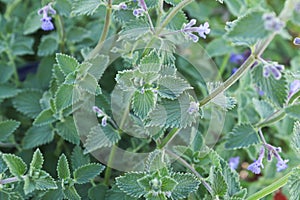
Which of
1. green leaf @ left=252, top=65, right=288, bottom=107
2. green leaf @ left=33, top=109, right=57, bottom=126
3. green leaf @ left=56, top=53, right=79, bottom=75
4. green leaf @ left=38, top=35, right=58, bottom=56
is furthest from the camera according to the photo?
green leaf @ left=38, top=35, right=58, bottom=56

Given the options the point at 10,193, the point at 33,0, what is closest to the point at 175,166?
the point at 10,193

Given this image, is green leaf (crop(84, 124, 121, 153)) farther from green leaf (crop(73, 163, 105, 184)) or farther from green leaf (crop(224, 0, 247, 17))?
green leaf (crop(224, 0, 247, 17))

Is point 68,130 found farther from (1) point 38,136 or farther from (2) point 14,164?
(2) point 14,164

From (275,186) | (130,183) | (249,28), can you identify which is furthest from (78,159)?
(249,28)

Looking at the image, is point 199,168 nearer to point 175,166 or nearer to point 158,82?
point 175,166

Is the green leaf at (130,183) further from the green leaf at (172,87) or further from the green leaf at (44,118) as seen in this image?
the green leaf at (44,118)

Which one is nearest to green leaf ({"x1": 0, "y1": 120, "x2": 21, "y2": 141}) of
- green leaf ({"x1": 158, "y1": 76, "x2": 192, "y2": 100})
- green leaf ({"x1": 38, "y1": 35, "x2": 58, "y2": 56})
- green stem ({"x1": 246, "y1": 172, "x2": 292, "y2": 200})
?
green leaf ({"x1": 38, "y1": 35, "x2": 58, "y2": 56})
